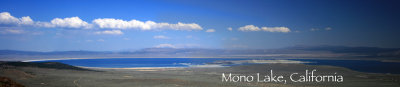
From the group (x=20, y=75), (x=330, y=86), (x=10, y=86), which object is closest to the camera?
(x=10, y=86)

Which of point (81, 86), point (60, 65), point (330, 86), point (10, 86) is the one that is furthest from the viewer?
point (60, 65)

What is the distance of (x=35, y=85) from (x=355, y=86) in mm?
29802

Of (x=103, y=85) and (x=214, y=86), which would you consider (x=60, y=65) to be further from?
(x=214, y=86)

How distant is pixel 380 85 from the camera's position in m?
33.6

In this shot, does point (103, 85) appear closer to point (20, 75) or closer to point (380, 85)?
point (20, 75)

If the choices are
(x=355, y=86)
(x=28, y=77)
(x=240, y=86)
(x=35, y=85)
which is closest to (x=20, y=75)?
(x=28, y=77)

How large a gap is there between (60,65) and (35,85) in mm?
28870

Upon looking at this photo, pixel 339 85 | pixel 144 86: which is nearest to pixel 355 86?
pixel 339 85

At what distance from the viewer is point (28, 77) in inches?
1437

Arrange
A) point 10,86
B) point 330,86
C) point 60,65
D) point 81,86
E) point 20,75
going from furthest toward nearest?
point 60,65
point 20,75
point 330,86
point 81,86
point 10,86

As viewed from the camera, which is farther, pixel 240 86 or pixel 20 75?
pixel 20 75

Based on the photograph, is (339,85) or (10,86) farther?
(339,85)

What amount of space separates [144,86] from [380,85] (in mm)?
23346

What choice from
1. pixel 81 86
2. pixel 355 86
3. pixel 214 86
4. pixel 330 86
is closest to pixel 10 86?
pixel 81 86
